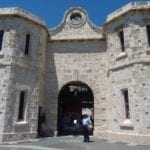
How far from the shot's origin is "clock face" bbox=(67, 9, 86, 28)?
58.8 ft

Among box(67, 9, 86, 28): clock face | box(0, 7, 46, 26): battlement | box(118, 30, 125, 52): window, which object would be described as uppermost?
box(67, 9, 86, 28): clock face

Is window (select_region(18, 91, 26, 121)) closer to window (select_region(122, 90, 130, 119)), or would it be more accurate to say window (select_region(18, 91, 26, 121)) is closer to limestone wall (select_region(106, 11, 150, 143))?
limestone wall (select_region(106, 11, 150, 143))

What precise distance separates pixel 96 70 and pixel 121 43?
2872 mm

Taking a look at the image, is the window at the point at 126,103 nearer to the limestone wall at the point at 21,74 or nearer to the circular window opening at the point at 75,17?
the limestone wall at the point at 21,74

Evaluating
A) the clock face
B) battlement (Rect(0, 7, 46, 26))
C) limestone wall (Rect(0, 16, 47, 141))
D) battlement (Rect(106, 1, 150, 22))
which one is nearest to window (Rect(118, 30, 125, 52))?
battlement (Rect(106, 1, 150, 22))

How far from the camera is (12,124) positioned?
13.6m

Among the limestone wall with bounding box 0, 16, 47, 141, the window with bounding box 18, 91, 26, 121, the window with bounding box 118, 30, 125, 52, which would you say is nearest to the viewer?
the limestone wall with bounding box 0, 16, 47, 141

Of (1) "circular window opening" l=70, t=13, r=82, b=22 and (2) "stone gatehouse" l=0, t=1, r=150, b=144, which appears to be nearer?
(2) "stone gatehouse" l=0, t=1, r=150, b=144

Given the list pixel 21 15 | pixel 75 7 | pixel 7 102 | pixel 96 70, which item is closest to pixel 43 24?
pixel 21 15

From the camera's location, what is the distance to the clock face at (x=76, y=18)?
17.9m

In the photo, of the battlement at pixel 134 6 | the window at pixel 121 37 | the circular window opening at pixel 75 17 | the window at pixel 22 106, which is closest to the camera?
the battlement at pixel 134 6

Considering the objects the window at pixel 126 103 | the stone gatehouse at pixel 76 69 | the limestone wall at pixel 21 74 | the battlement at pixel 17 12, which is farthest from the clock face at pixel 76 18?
the window at pixel 126 103

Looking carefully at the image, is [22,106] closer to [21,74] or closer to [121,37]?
[21,74]

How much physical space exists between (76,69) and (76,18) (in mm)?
4325
